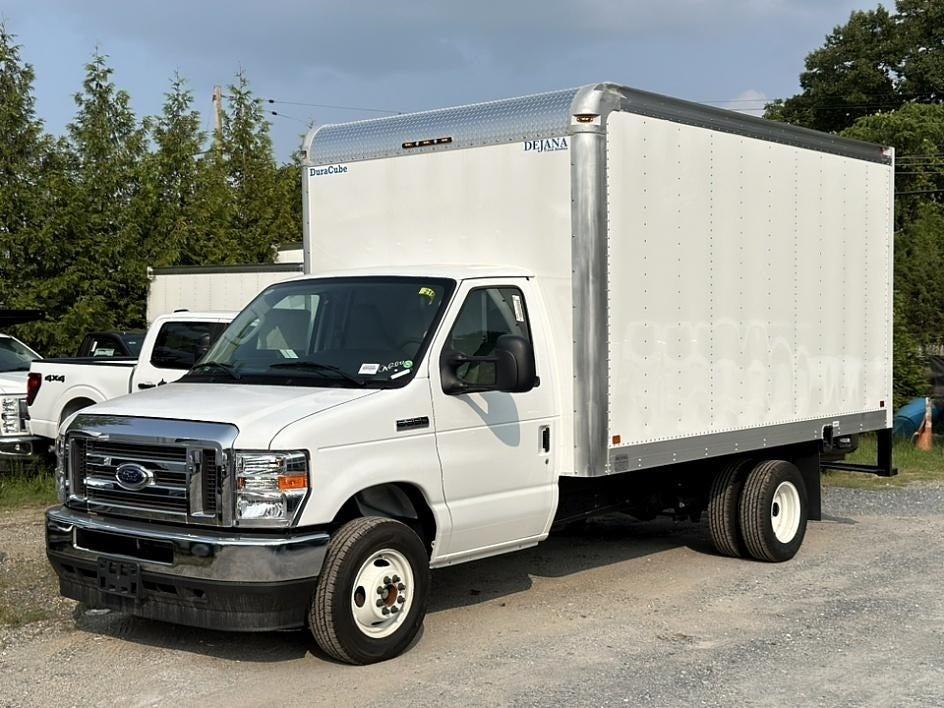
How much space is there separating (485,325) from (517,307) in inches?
9.6

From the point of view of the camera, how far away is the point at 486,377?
711 cm

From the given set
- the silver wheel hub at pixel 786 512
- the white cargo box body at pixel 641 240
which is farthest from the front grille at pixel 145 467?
the silver wheel hub at pixel 786 512

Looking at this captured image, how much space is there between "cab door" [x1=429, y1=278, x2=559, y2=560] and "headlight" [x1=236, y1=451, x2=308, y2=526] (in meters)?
1.03

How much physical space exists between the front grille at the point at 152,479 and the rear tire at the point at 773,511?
15.2ft

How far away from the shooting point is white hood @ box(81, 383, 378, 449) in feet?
20.2

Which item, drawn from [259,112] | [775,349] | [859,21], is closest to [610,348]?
[775,349]

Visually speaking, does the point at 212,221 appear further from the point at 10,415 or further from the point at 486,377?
the point at 486,377

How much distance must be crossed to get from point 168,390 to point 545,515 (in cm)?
239

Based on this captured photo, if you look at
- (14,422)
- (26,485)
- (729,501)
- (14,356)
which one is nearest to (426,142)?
(729,501)

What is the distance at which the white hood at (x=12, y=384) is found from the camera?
44.0 feet

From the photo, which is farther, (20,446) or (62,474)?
(20,446)

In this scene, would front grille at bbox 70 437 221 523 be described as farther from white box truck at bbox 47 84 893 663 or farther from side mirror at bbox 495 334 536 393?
side mirror at bbox 495 334 536 393

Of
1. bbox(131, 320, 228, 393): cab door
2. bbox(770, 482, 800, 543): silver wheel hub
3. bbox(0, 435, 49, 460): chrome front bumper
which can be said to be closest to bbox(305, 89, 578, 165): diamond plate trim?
bbox(770, 482, 800, 543): silver wheel hub

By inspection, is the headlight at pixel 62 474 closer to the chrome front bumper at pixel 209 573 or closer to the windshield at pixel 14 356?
the chrome front bumper at pixel 209 573
